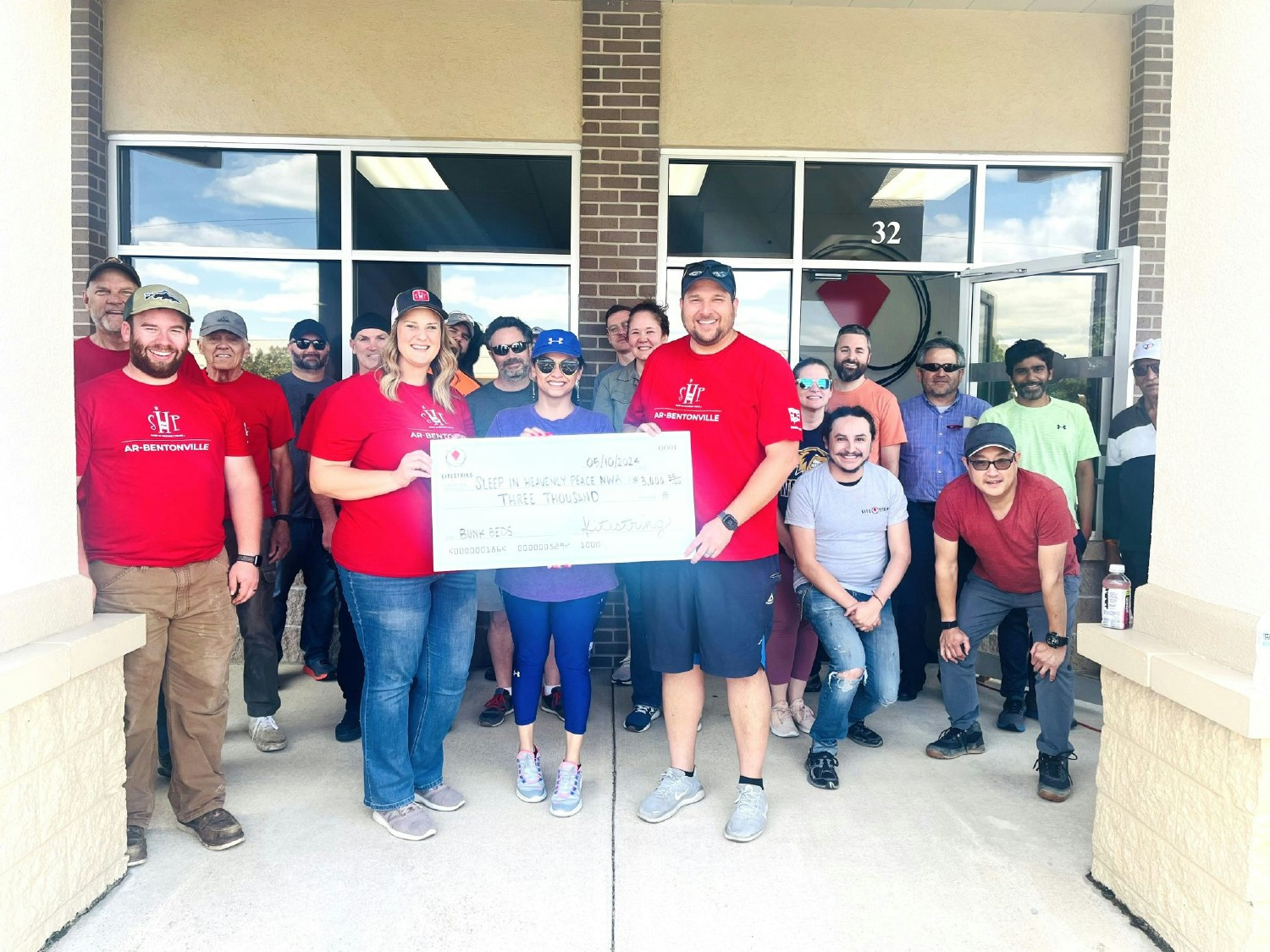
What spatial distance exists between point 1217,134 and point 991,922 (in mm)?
2422

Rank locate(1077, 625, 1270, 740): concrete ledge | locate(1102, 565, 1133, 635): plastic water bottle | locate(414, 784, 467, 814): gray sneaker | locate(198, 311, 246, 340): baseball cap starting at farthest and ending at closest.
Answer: locate(198, 311, 246, 340): baseball cap, locate(414, 784, 467, 814): gray sneaker, locate(1102, 565, 1133, 635): plastic water bottle, locate(1077, 625, 1270, 740): concrete ledge

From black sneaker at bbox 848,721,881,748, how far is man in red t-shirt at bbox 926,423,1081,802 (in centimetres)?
26

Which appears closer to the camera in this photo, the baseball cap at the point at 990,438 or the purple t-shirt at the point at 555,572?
the purple t-shirt at the point at 555,572

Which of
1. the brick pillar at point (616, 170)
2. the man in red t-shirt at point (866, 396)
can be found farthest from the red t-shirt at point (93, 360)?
the man in red t-shirt at point (866, 396)

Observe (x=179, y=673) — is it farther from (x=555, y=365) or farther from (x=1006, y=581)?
(x=1006, y=581)

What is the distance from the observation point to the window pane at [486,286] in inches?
227

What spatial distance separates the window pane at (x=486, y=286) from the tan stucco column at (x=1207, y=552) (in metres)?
3.85

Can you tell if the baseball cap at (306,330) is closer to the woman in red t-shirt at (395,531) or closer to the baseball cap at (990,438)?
the woman in red t-shirt at (395,531)

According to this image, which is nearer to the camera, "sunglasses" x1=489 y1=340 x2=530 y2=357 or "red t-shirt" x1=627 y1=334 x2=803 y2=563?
"red t-shirt" x1=627 y1=334 x2=803 y2=563

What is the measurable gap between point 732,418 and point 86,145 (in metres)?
4.79

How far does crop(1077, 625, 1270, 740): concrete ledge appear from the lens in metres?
2.15

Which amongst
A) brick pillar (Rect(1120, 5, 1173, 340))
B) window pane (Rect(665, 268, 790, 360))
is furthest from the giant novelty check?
brick pillar (Rect(1120, 5, 1173, 340))

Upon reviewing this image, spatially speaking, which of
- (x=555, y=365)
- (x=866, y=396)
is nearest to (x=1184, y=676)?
(x=555, y=365)

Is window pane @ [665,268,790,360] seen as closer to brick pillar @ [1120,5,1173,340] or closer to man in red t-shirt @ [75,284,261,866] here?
brick pillar @ [1120,5,1173,340]
